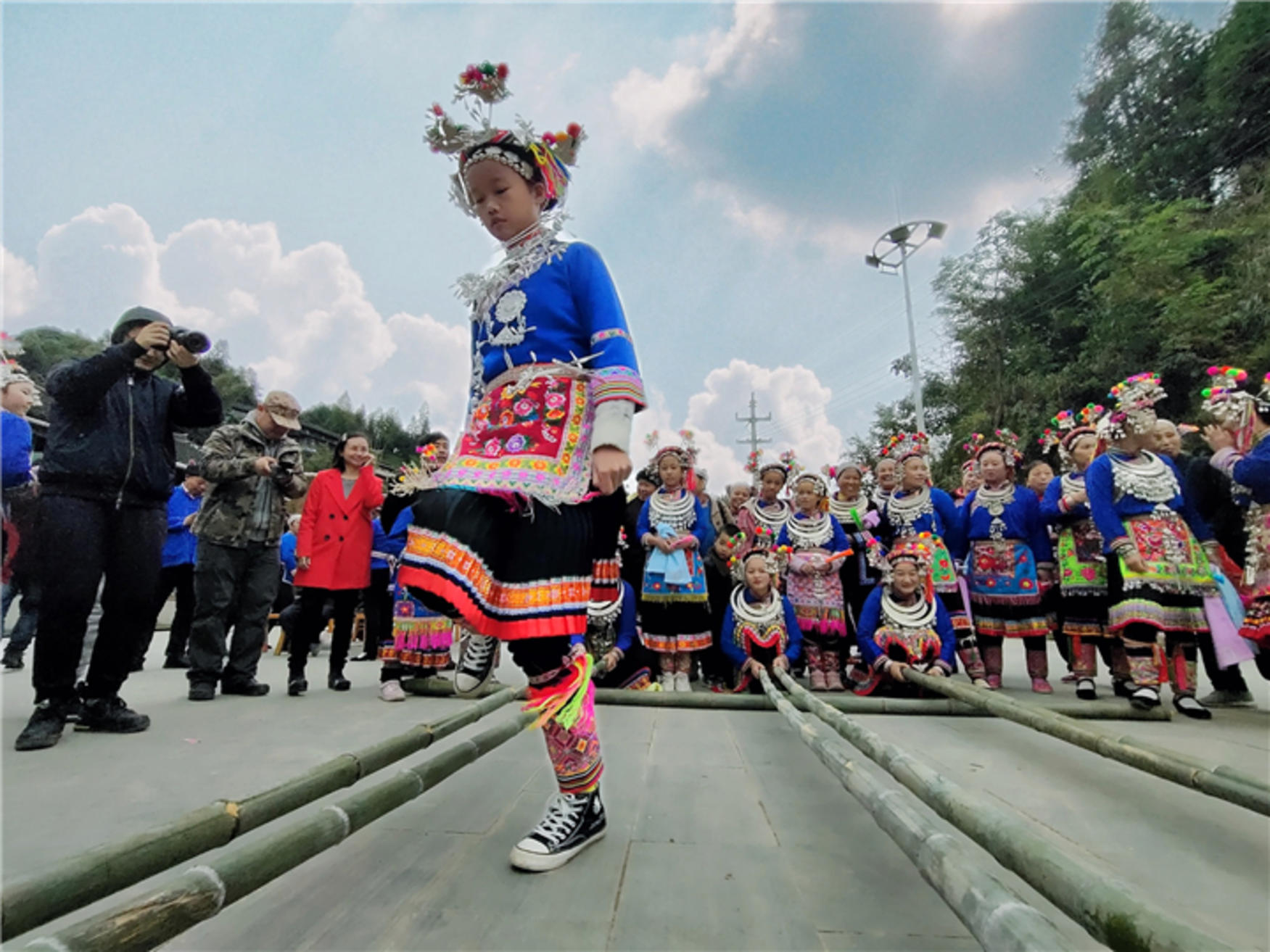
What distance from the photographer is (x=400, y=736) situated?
5.72 feet

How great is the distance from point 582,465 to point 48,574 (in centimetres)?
212

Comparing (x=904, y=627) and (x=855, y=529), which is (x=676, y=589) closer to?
(x=904, y=627)

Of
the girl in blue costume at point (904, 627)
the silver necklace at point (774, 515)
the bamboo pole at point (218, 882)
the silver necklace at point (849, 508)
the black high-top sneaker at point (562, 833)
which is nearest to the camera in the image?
the bamboo pole at point (218, 882)

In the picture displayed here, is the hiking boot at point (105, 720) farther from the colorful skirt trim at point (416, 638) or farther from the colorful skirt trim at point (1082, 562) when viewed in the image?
the colorful skirt trim at point (1082, 562)

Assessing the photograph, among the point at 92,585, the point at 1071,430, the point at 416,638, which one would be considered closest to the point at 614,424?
the point at 92,585

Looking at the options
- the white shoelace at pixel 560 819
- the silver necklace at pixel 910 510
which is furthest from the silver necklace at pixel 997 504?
the white shoelace at pixel 560 819

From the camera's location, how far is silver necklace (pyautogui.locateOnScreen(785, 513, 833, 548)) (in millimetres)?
4547

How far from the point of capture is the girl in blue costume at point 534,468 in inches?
60.2

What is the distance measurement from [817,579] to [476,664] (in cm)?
319

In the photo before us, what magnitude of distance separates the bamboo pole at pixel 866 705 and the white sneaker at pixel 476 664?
198 centimetres

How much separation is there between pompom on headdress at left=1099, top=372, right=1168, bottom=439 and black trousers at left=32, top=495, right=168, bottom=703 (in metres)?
4.67

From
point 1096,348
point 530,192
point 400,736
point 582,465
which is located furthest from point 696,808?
point 1096,348

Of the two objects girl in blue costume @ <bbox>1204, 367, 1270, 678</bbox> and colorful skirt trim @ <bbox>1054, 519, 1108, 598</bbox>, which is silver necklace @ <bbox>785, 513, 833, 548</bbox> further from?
girl in blue costume @ <bbox>1204, 367, 1270, 678</bbox>

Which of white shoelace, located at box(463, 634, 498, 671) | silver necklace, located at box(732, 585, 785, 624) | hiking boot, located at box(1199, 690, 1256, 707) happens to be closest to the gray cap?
white shoelace, located at box(463, 634, 498, 671)
